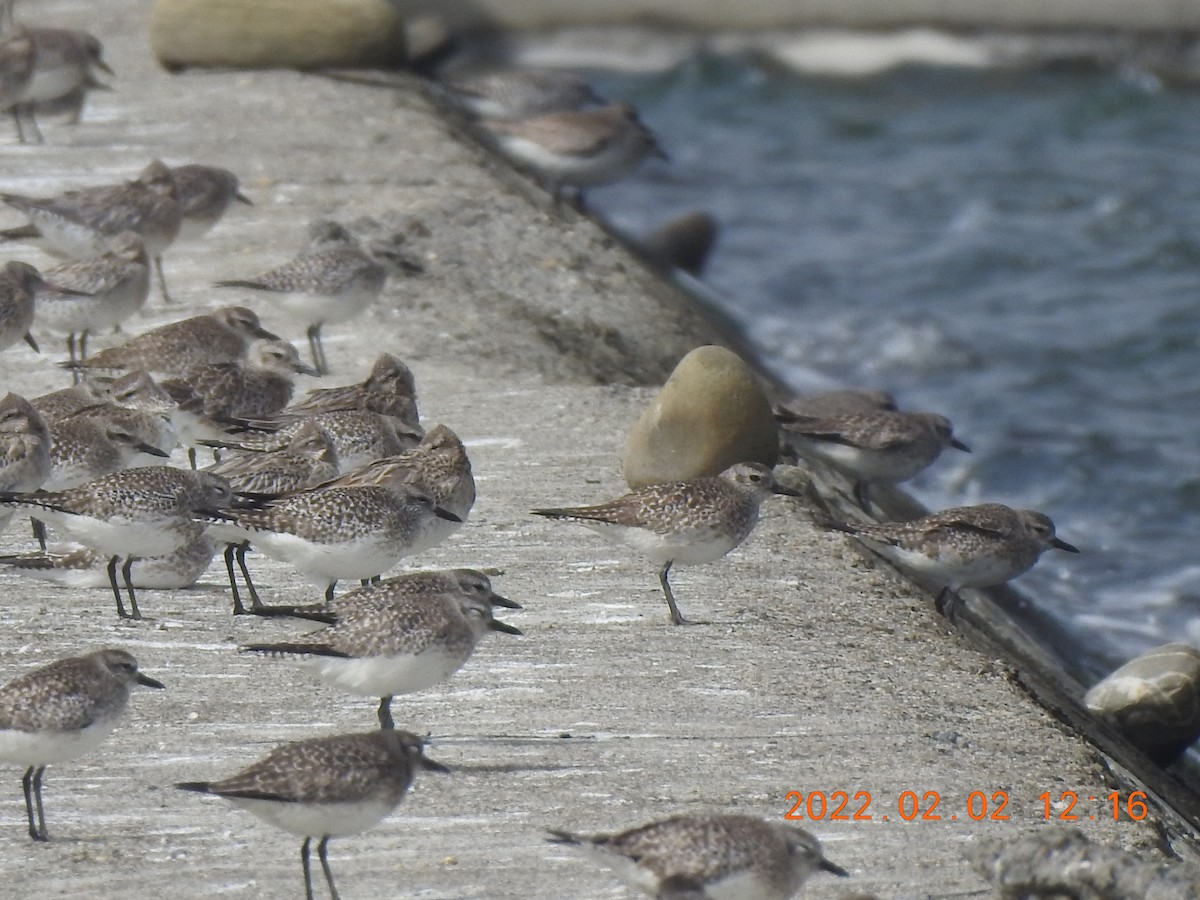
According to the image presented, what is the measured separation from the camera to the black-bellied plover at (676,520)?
9.08 meters

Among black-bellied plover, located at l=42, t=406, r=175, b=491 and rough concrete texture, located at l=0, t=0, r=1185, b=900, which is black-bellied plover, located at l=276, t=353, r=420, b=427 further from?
black-bellied plover, located at l=42, t=406, r=175, b=491

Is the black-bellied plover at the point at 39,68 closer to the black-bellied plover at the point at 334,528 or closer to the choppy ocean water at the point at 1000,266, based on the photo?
the choppy ocean water at the point at 1000,266

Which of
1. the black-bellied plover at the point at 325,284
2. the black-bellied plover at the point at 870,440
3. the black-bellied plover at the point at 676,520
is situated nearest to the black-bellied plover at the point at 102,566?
the black-bellied plover at the point at 676,520

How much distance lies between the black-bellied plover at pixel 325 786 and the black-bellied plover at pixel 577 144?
37.6 ft

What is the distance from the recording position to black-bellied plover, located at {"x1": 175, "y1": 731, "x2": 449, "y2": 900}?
632cm

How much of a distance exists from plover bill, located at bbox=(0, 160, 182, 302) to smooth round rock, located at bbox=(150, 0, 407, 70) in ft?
18.1

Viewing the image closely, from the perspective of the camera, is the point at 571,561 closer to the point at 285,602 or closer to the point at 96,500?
the point at 285,602

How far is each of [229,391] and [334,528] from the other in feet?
8.80

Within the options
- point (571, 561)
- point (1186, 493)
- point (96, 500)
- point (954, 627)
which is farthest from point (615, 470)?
point (1186, 493)

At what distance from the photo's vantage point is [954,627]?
9664mm

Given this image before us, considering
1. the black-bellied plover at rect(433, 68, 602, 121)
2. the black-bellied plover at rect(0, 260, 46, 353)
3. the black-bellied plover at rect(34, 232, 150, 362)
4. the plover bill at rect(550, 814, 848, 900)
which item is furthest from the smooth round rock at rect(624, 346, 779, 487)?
the black-bellied plover at rect(433, 68, 602, 121)

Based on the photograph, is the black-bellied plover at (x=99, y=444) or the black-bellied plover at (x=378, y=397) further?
the black-bellied plover at (x=378, y=397)

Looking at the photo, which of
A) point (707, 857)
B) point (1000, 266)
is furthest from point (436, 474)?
point (1000, 266)

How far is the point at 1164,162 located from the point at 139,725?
22417 millimetres
